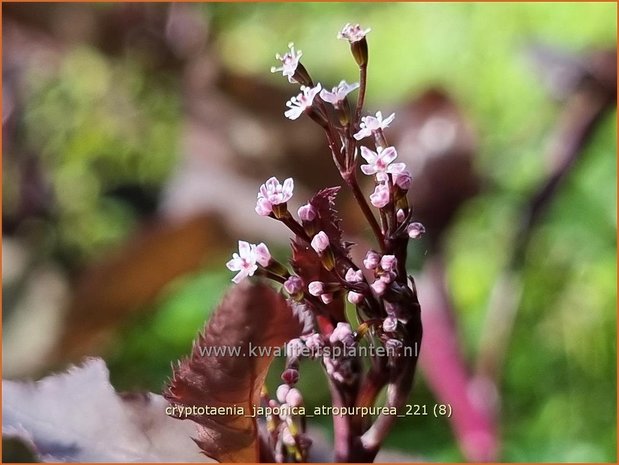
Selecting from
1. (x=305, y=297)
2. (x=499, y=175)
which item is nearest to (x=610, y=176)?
(x=499, y=175)

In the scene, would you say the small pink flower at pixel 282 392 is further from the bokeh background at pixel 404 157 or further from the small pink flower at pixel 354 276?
the bokeh background at pixel 404 157

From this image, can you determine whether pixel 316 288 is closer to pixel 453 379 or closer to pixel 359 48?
pixel 359 48

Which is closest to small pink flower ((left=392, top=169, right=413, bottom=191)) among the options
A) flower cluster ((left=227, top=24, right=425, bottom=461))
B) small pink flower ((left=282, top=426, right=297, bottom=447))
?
flower cluster ((left=227, top=24, right=425, bottom=461))

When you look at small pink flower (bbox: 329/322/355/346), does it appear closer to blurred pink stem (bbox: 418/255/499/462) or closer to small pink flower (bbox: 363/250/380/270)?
small pink flower (bbox: 363/250/380/270)

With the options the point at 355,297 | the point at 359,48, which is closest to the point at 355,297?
the point at 355,297

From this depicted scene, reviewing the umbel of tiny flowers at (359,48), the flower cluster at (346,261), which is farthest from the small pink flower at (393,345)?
the umbel of tiny flowers at (359,48)

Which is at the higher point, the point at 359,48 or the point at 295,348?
→ the point at 359,48
